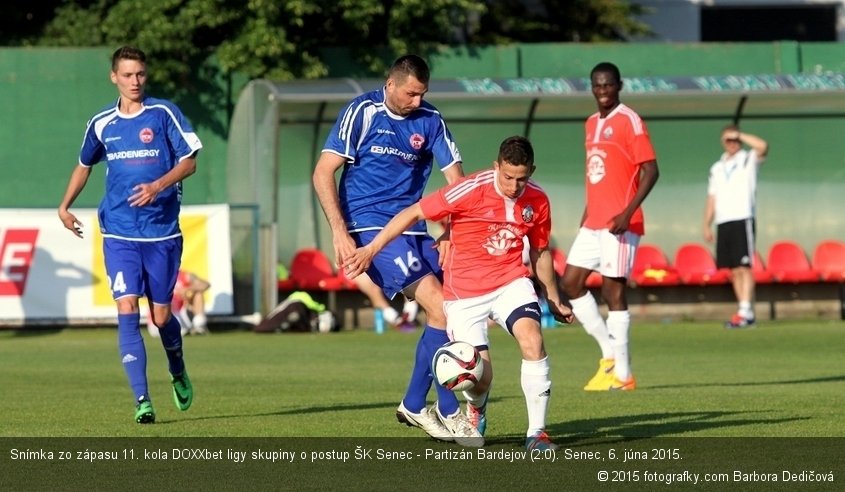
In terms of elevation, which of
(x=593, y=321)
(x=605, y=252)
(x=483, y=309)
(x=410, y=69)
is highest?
(x=410, y=69)

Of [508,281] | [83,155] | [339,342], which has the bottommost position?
[339,342]

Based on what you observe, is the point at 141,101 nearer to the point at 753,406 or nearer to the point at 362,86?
the point at 753,406

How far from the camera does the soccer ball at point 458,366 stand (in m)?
8.39

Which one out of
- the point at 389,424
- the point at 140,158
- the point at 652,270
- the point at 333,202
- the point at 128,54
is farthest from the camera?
the point at 652,270

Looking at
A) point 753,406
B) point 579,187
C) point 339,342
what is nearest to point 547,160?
point 579,187

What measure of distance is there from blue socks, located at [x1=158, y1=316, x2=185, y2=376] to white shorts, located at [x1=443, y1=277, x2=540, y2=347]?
7.82ft

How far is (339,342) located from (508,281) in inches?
413

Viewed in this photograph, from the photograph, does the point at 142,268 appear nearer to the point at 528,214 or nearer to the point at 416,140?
the point at 416,140

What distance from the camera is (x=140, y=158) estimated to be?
1023 cm

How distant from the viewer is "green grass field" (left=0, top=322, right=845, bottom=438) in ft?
31.4

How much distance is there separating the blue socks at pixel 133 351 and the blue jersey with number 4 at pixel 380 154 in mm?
1693

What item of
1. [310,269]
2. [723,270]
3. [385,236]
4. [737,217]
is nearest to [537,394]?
[385,236]

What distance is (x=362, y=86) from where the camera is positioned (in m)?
21.6

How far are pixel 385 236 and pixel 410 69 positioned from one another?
107 centimetres
